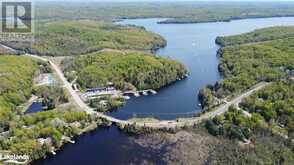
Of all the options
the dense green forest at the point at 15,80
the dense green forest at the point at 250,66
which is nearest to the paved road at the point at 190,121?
the dense green forest at the point at 250,66

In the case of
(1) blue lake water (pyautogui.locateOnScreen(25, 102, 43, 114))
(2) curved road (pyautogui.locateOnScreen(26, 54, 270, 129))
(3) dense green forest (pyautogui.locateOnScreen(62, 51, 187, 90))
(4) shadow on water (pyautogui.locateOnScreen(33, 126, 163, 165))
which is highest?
(3) dense green forest (pyautogui.locateOnScreen(62, 51, 187, 90))

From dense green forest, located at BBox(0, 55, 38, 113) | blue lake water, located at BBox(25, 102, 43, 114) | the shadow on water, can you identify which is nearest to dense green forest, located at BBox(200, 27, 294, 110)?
the shadow on water

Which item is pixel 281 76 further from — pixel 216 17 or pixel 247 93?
pixel 216 17

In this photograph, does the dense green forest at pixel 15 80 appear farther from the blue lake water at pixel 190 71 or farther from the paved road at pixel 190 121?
the paved road at pixel 190 121

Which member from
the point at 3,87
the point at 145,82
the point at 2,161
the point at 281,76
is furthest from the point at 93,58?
the point at 2,161

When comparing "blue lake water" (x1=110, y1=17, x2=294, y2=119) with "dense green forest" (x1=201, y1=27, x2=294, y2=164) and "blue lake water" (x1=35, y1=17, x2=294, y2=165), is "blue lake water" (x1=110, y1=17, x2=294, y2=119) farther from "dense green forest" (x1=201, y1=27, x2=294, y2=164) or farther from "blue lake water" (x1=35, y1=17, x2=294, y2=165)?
"dense green forest" (x1=201, y1=27, x2=294, y2=164)

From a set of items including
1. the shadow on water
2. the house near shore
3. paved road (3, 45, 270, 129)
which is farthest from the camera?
the house near shore

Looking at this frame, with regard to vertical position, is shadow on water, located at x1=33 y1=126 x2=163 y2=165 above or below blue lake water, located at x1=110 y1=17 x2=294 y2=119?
below
